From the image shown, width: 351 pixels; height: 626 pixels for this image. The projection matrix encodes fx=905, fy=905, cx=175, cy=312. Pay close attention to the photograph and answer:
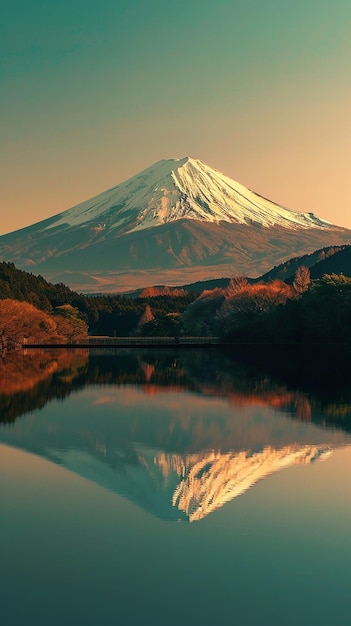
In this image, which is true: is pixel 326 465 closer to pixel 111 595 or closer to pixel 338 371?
pixel 111 595

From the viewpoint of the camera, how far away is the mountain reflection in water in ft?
66.2

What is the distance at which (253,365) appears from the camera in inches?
2371

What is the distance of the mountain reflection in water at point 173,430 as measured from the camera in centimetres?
2017

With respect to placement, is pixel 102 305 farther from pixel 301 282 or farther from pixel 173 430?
pixel 173 430

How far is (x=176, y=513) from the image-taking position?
17.3 meters

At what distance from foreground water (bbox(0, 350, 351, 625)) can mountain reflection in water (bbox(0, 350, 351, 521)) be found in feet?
0.23

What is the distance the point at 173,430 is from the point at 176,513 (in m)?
11.8

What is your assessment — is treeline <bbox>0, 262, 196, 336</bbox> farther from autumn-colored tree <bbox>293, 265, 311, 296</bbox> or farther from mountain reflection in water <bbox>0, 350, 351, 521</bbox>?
mountain reflection in water <bbox>0, 350, 351, 521</bbox>

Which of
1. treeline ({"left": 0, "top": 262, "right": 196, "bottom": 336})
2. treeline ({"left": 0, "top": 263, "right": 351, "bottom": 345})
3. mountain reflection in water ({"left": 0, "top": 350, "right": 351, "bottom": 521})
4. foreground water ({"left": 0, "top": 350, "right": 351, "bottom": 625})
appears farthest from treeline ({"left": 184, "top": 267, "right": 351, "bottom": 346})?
foreground water ({"left": 0, "top": 350, "right": 351, "bottom": 625})

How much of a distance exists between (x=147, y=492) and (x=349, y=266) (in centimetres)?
15219

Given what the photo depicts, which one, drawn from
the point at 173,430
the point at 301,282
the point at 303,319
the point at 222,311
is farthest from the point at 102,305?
the point at 173,430

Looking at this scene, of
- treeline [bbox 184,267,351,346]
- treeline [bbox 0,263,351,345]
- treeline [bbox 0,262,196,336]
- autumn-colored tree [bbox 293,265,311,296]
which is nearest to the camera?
treeline [bbox 184,267,351,346]

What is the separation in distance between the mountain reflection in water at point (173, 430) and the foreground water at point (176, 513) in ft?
0.23

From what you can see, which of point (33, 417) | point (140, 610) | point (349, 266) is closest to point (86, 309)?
point (349, 266)
